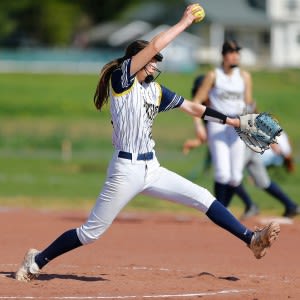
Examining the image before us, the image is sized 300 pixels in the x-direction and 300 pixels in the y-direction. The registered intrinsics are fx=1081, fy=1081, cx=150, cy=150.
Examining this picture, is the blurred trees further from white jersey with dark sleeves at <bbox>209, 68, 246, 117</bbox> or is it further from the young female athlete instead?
the young female athlete

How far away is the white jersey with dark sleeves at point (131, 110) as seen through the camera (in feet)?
27.1

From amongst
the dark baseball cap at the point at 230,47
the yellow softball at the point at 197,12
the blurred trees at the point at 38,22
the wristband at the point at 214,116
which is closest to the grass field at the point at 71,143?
the dark baseball cap at the point at 230,47

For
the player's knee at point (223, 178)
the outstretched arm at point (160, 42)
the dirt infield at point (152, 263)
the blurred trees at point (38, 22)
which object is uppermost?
the blurred trees at point (38, 22)

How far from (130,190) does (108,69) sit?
3.12 feet

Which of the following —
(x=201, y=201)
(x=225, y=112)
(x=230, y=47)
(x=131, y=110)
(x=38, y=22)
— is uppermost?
(x=38, y=22)

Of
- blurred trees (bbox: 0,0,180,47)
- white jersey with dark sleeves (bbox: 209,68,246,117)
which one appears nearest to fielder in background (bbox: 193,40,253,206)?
white jersey with dark sleeves (bbox: 209,68,246,117)

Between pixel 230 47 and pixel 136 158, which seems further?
pixel 230 47

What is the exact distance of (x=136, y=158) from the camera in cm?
838

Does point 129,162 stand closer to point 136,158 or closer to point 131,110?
point 136,158

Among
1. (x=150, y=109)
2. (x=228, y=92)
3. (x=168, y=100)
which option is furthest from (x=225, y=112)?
(x=150, y=109)

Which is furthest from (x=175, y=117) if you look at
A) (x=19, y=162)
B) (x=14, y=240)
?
(x=14, y=240)

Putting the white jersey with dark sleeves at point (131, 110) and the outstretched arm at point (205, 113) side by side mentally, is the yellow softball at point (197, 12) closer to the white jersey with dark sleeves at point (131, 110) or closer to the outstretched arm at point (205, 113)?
the white jersey with dark sleeves at point (131, 110)

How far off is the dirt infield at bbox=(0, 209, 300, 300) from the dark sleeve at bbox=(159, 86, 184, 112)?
4.66 ft

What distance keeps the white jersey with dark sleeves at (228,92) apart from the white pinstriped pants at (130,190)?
3985 millimetres
